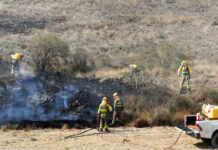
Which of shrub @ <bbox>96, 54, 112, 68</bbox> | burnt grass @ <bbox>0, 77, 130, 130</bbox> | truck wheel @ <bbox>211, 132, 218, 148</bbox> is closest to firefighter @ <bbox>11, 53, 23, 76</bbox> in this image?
burnt grass @ <bbox>0, 77, 130, 130</bbox>

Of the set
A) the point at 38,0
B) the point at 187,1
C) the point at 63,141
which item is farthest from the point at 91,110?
the point at 187,1

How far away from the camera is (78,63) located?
1814 cm

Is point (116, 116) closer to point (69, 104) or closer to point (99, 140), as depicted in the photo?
point (99, 140)

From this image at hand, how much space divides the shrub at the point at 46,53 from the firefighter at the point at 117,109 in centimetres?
529

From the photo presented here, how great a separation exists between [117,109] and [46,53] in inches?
241

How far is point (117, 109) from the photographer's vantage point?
39.8ft

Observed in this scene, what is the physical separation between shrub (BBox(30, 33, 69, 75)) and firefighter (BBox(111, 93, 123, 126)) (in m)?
5.29

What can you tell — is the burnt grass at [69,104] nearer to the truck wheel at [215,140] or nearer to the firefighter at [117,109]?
the firefighter at [117,109]

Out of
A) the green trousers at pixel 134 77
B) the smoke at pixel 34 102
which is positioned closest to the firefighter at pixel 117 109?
the smoke at pixel 34 102

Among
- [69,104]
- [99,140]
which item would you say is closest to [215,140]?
[99,140]

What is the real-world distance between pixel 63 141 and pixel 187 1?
34.4 metres

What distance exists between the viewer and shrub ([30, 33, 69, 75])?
1588 cm

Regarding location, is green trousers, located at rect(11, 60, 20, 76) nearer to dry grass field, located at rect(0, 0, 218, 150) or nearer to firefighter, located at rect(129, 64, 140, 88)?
dry grass field, located at rect(0, 0, 218, 150)

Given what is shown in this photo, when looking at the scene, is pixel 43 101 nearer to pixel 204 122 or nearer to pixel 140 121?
pixel 140 121
